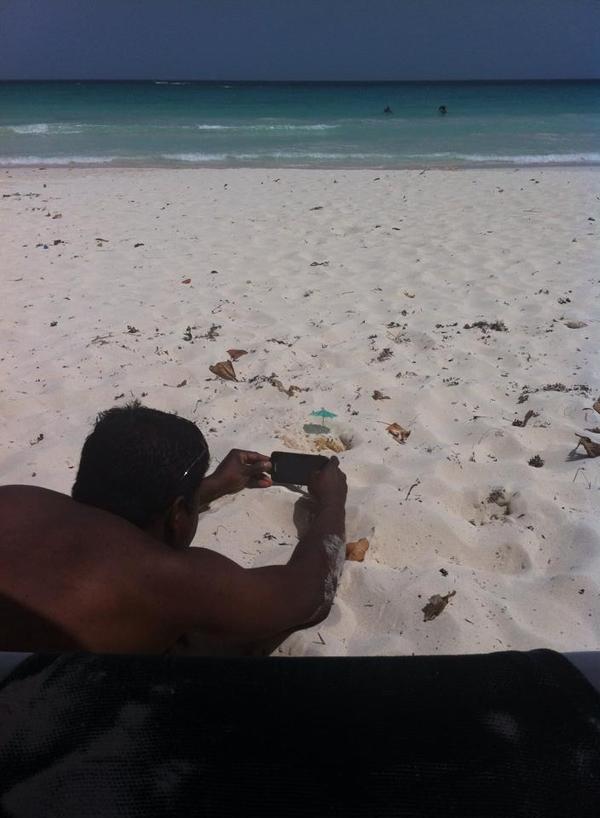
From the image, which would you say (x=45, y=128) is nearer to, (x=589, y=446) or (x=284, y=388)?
(x=284, y=388)

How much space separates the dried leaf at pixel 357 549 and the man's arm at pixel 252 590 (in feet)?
0.30

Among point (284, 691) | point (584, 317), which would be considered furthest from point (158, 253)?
point (284, 691)

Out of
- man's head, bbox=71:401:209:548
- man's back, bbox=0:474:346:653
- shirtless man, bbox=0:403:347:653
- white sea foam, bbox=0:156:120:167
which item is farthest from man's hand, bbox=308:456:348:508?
white sea foam, bbox=0:156:120:167

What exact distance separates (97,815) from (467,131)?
20.1 meters

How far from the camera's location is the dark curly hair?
1556mm

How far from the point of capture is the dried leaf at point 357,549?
2.18m

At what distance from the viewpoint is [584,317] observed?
13.2ft

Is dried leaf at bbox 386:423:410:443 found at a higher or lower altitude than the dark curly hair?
lower

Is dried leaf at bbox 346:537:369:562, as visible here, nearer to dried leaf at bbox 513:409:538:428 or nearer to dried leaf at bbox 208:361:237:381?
dried leaf at bbox 513:409:538:428

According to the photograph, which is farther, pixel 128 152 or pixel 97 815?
pixel 128 152

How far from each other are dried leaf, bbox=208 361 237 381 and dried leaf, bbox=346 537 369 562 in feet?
4.43

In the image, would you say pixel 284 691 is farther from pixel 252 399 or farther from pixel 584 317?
pixel 584 317

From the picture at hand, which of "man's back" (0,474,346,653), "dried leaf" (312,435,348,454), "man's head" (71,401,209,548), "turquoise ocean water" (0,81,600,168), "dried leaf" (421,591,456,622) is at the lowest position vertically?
"dried leaf" (421,591,456,622)

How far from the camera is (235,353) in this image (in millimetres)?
3625
